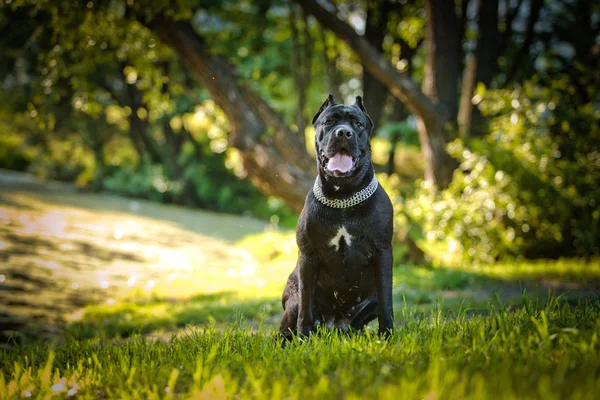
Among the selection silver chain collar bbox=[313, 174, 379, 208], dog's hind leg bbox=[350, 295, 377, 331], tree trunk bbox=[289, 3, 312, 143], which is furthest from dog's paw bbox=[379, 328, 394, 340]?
tree trunk bbox=[289, 3, 312, 143]

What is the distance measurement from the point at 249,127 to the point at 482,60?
17.0ft

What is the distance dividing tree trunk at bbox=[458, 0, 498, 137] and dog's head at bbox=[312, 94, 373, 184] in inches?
294

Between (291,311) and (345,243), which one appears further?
(291,311)

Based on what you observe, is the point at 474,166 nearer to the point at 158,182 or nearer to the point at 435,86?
the point at 435,86

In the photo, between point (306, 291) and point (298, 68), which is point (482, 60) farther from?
point (306, 291)

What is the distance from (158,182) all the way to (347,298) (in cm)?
2192

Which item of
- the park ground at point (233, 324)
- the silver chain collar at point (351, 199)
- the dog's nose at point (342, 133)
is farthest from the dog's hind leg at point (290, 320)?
the dog's nose at point (342, 133)

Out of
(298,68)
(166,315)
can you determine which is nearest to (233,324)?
(166,315)

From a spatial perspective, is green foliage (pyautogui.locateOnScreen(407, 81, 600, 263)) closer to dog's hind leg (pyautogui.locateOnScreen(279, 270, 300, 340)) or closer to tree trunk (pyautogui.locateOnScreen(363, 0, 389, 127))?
tree trunk (pyautogui.locateOnScreen(363, 0, 389, 127))

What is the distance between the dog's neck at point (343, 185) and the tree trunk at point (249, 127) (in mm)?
5109

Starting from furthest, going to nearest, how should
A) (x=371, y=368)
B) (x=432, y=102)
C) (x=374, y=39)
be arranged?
(x=374, y=39)
(x=432, y=102)
(x=371, y=368)

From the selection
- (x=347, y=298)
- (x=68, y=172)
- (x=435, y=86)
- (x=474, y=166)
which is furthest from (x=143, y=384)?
(x=68, y=172)

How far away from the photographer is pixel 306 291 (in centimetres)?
344

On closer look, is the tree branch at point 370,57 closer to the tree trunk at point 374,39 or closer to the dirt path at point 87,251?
the tree trunk at point 374,39
